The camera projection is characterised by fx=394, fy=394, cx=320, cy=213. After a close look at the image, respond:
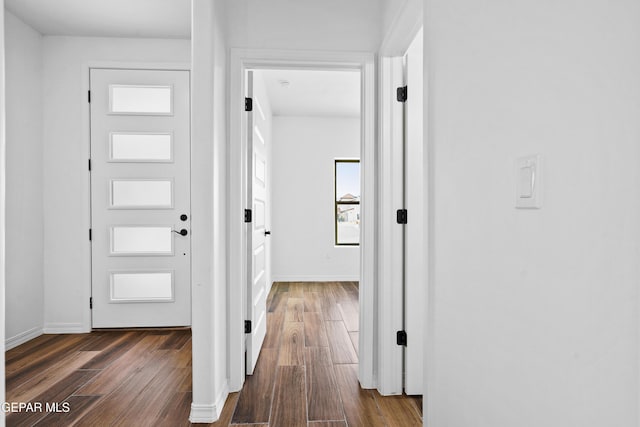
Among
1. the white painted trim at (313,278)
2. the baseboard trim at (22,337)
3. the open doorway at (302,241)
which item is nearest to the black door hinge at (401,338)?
the open doorway at (302,241)

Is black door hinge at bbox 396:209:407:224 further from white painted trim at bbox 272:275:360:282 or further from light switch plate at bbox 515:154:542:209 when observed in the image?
white painted trim at bbox 272:275:360:282

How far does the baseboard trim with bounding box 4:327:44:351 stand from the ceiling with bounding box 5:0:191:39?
2.50m

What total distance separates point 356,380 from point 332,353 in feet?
1.67

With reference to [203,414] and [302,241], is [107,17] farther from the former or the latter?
[302,241]

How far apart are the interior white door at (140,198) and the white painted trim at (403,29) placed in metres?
Answer: 2.01

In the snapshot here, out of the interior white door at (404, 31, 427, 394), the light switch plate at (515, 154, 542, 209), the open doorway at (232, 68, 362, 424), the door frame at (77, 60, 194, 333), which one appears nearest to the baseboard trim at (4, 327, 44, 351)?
the door frame at (77, 60, 194, 333)

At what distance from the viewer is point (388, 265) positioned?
226 cm

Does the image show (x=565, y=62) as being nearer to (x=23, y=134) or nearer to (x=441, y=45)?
(x=441, y=45)

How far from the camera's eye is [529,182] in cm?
84

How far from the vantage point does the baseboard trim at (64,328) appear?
340cm

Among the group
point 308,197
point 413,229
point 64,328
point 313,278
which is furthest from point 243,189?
point 313,278

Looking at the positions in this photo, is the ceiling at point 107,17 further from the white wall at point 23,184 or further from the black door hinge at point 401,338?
the black door hinge at point 401,338

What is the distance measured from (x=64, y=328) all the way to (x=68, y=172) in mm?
1349

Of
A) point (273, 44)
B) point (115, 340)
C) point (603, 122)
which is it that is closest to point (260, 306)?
point (115, 340)
